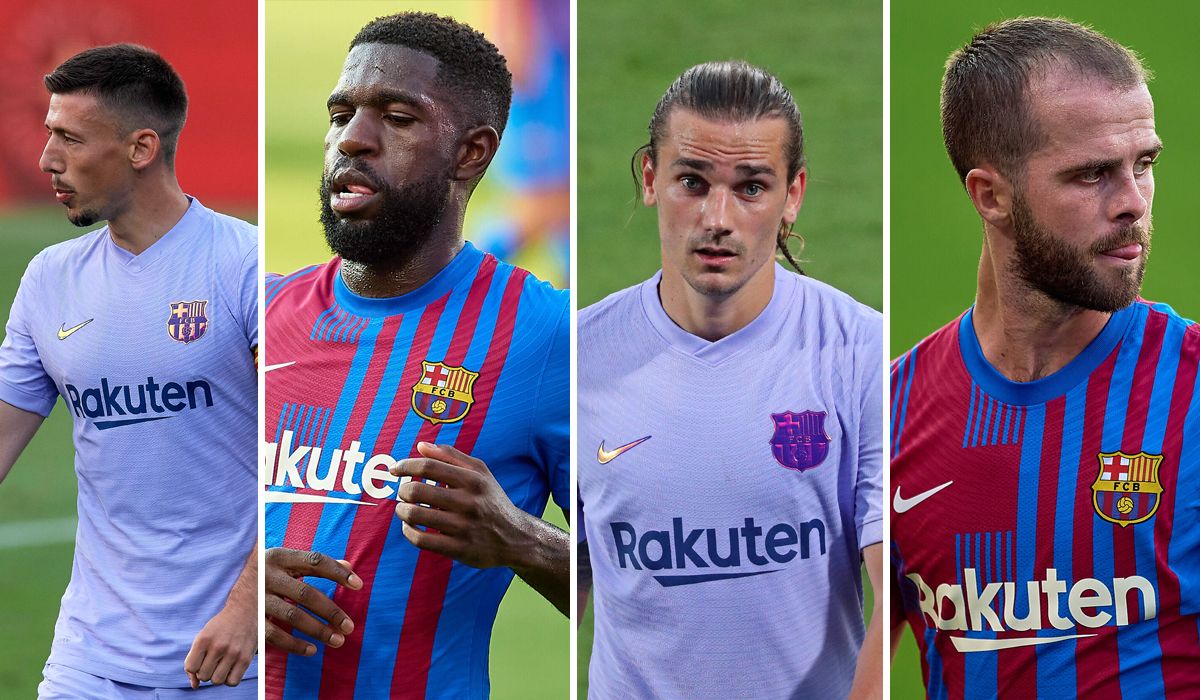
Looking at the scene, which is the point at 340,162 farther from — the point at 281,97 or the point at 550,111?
the point at 550,111

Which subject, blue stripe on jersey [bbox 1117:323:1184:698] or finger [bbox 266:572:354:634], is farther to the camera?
finger [bbox 266:572:354:634]

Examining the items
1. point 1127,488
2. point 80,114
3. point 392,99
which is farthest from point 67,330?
point 1127,488

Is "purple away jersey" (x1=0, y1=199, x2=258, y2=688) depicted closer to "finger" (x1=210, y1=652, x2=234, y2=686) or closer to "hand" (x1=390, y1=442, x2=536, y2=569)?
"finger" (x1=210, y1=652, x2=234, y2=686)

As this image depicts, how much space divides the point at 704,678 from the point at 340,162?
156 centimetres

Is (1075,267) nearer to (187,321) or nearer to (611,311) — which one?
(611,311)

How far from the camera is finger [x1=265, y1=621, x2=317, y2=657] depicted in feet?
11.4

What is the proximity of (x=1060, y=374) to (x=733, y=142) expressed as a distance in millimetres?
962

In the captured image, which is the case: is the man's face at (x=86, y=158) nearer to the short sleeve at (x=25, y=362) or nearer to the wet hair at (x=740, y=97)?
the short sleeve at (x=25, y=362)

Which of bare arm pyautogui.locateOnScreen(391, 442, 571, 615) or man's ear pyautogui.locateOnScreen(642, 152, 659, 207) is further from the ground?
man's ear pyautogui.locateOnScreen(642, 152, 659, 207)

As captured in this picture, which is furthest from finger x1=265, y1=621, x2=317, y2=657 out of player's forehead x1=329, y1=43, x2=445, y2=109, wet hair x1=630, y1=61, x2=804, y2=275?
wet hair x1=630, y1=61, x2=804, y2=275

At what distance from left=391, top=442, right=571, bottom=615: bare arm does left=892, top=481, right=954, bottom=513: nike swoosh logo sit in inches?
36.1

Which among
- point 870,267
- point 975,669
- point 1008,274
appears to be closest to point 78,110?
point 870,267

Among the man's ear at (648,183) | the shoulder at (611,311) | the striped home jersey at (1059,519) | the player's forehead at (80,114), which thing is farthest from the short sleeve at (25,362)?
the striped home jersey at (1059,519)

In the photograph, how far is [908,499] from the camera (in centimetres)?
343
